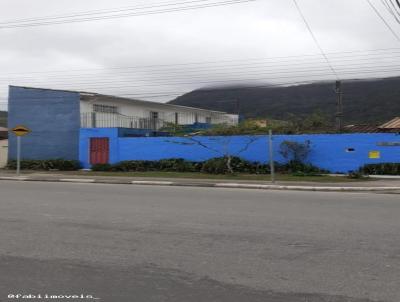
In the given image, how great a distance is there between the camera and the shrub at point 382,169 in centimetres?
2464

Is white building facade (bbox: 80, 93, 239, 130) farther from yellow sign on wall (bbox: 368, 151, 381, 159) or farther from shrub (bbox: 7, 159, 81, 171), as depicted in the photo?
yellow sign on wall (bbox: 368, 151, 381, 159)

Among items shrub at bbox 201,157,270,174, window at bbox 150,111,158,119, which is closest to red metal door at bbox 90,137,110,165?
shrub at bbox 201,157,270,174

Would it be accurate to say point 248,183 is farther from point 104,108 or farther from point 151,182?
point 104,108

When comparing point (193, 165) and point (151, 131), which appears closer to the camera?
point (193, 165)

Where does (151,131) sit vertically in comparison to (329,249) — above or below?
above

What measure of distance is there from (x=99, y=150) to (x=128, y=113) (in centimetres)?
753

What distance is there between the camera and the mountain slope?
2206 inches

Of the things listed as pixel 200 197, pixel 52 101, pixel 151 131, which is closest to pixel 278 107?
pixel 151 131

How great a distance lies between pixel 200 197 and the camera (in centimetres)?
1580

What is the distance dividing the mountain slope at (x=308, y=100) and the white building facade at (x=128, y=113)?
34.8 feet

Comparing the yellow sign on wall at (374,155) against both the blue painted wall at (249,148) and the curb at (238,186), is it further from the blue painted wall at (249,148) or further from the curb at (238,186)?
the curb at (238,186)

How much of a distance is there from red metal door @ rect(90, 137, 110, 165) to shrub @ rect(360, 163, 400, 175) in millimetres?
14350

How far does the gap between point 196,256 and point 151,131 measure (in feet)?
98.7

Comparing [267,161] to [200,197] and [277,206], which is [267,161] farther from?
[277,206]
